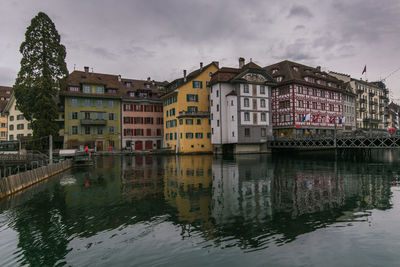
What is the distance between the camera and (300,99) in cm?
6297

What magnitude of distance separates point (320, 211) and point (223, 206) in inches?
196

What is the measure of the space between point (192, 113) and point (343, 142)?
30.3 m

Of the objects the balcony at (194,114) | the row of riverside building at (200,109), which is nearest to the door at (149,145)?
the row of riverside building at (200,109)

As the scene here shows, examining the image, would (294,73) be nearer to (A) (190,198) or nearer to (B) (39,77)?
(B) (39,77)

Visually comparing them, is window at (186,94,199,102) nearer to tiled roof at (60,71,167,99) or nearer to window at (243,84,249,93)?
window at (243,84,249,93)

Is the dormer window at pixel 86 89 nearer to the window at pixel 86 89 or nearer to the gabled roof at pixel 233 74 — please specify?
the window at pixel 86 89

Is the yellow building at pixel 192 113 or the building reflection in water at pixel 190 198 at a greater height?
the yellow building at pixel 192 113

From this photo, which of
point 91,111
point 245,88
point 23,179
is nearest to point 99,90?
point 91,111

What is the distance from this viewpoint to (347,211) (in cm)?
1379

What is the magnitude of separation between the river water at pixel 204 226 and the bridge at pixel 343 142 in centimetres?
2145

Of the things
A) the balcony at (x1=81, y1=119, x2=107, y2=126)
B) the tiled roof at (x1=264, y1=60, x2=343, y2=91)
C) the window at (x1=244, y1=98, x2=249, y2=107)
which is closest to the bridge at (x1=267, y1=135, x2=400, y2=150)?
the window at (x1=244, y1=98, x2=249, y2=107)

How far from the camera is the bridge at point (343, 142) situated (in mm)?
38469

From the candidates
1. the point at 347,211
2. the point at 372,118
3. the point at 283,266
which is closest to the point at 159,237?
the point at 283,266

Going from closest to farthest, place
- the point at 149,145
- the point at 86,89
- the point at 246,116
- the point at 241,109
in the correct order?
the point at 241,109 < the point at 246,116 < the point at 86,89 < the point at 149,145
